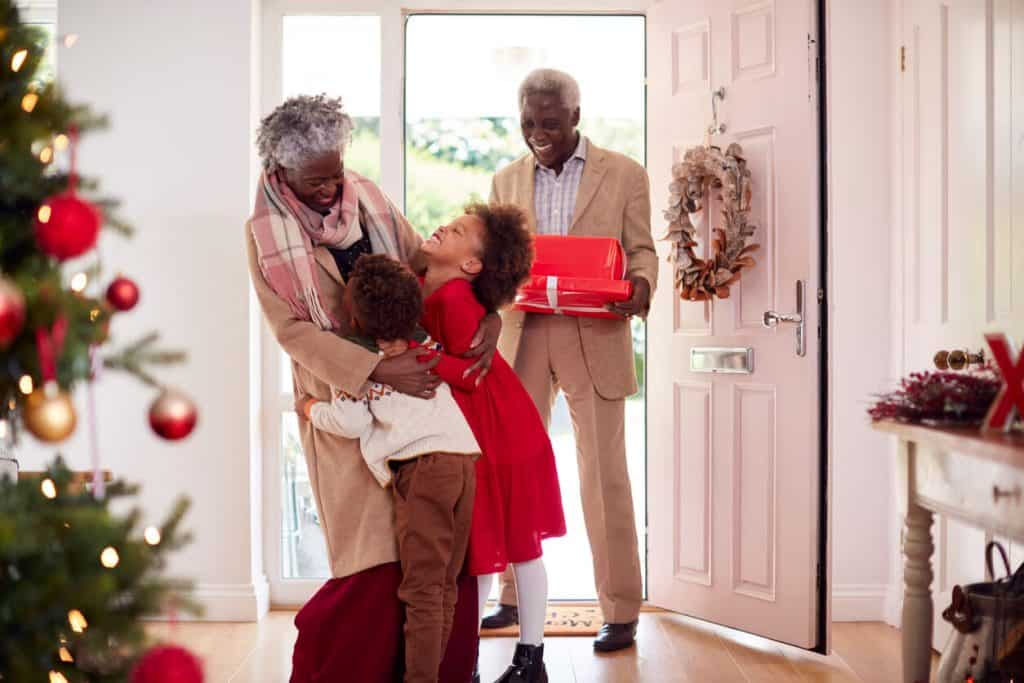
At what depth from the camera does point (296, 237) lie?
2578mm

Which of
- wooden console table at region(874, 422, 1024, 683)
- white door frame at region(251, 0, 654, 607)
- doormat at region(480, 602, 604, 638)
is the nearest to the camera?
wooden console table at region(874, 422, 1024, 683)

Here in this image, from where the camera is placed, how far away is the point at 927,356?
344 centimetres

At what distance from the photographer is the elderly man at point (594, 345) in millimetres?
3502

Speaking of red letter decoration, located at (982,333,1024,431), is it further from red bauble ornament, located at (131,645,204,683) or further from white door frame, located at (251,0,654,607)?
white door frame, located at (251,0,654,607)

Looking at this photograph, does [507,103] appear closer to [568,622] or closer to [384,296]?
[568,622]

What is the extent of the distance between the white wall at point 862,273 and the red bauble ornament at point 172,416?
283cm

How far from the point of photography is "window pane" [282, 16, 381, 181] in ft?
13.4

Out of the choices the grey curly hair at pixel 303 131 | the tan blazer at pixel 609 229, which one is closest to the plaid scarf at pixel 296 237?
the grey curly hair at pixel 303 131

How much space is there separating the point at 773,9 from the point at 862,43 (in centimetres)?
50

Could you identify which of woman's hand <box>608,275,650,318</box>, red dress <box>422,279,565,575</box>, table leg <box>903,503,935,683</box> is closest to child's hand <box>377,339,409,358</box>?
red dress <box>422,279,565,575</box>

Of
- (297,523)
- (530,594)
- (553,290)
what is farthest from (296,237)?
(297,523)

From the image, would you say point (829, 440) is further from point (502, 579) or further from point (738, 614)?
point (502, 579)

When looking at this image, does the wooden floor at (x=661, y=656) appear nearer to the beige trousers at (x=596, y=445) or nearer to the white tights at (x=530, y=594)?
the beige trousers at (x=596, y=445)

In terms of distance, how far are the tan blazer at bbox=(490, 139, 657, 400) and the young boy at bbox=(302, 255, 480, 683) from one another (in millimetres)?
956
